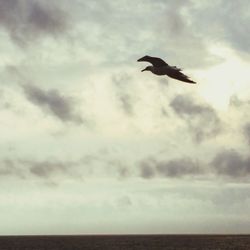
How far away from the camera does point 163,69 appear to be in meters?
24.4

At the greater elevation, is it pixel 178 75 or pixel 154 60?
pixel 154 60

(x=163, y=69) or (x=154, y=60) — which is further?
(x=163, y=69)

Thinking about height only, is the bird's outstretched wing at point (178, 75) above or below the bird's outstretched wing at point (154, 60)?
below

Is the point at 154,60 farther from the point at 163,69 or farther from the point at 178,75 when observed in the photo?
the point at 178,75

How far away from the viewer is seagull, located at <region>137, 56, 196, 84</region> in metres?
24.1

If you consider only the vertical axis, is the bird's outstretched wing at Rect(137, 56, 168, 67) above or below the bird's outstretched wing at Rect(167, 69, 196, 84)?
above

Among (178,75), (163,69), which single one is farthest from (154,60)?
(178,75)

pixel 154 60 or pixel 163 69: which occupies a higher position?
pixel 154 60

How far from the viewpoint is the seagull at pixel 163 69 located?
2412 centimetres
